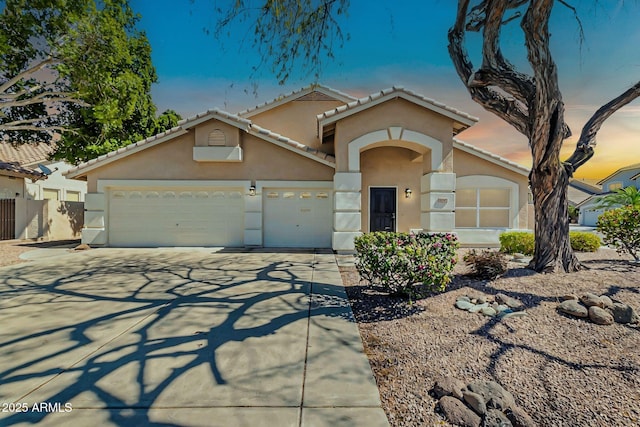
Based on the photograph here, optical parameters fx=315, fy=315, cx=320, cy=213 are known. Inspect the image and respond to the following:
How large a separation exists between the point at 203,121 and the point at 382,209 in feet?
26.0

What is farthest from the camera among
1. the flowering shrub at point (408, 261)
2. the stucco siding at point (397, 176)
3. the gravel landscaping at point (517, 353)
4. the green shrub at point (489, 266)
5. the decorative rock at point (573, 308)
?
the stucco siding at point (397, 176)

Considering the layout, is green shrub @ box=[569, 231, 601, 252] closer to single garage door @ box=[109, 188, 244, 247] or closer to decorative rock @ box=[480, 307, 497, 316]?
decorative rock @ box=[480, 307, 497, 316]

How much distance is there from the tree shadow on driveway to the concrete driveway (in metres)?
0.02

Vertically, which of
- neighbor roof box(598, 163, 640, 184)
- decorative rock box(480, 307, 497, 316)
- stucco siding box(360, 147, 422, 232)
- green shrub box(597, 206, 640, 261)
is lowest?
decorative rock box(480, 307, 497, 316)

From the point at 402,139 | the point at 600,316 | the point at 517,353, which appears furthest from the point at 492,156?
the point at 517,353

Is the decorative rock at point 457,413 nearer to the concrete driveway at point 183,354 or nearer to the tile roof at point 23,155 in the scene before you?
the concrete driveway at point 183,354

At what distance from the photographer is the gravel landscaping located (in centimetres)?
271

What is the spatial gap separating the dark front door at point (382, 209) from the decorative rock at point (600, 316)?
8863 millimetres

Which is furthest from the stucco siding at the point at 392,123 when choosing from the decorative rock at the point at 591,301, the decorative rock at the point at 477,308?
the decorative rock at the point at 591,301

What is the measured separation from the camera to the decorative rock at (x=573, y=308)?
4.51m

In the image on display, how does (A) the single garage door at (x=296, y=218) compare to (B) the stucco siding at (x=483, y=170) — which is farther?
(B) the stucco siding at (x=483, y=170)

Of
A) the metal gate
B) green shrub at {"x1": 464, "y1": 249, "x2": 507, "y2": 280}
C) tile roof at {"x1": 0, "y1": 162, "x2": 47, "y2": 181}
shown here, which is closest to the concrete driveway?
green shrub at {"x1": 464, "y1": 249, "x2": 507, "y2": 280}

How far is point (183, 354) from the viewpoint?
11.9 ft

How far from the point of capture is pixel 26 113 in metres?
14.3
